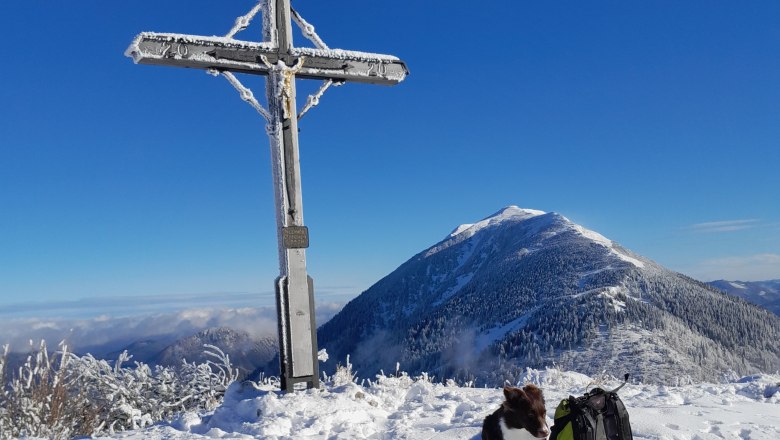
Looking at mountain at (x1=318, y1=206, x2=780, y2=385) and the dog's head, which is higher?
the dog's head

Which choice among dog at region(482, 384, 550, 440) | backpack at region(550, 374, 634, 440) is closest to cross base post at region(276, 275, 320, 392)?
dog at region(482, 384, 550, 440)

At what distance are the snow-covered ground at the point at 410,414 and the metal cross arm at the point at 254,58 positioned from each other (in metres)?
4.65

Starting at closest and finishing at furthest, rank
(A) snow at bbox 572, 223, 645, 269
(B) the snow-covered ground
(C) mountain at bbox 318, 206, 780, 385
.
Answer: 1. (B) the snow-covered ground
2. (C) mountain at bbox 318, 206, 780, 385
3. (A) snow at bbox 572, 223, 645, 269

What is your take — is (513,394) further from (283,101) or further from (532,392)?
(283,101)

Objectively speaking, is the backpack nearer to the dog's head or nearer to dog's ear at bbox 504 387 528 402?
the dog's head

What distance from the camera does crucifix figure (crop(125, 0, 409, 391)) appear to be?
8.66 metres

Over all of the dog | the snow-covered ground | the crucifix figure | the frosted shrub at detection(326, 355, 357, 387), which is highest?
the crucifix figure

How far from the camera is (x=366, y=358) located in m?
196

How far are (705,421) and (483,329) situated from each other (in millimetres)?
159628

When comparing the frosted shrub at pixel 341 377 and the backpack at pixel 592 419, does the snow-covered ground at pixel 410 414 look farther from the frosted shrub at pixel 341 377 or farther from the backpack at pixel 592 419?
the backpack at pixel 592 419

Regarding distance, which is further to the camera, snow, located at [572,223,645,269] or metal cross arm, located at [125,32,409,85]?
snow, located at [572,223,645,269]

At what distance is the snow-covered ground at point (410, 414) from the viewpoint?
700 cm

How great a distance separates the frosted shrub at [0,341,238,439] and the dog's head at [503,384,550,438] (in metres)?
5.85

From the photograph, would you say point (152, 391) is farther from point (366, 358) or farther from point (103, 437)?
point (366, 358)
